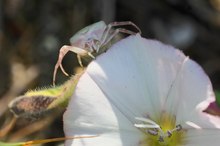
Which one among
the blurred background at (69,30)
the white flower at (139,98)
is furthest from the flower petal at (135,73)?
the blurred background at (69,30)

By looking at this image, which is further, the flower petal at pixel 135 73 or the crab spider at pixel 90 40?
the crab spider at pixel 90 40

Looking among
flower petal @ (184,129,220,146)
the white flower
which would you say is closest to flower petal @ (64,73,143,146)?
the white flower

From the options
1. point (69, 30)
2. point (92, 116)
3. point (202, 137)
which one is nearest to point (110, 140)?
point (92, 116)

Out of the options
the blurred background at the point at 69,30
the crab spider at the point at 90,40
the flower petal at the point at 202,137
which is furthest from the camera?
the blurred background at the point at 69,30

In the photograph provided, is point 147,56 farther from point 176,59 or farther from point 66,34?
point 66,34

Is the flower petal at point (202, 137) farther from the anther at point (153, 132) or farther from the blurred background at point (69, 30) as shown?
the blurred background at point (69, 30)

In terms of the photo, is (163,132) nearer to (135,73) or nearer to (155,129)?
(155,129)

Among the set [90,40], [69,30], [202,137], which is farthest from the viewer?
[69,30]
